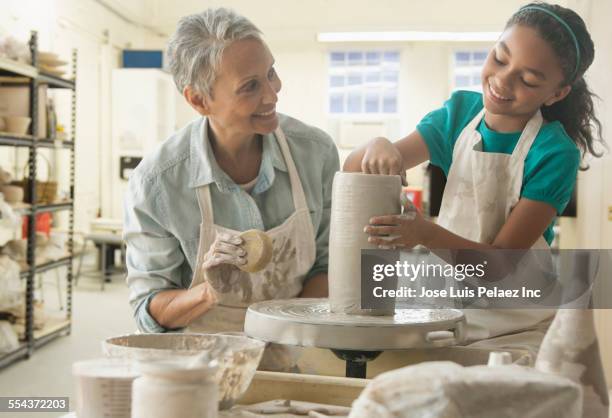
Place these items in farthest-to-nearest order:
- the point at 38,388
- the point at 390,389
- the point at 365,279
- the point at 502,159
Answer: the point at 38,388
the point at 502,159
the point at 365,279
the point at 390,389

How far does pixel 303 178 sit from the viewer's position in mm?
1981

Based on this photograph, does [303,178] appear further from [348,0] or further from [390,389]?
[348,0]

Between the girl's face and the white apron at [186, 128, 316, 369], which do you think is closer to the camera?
the girl's face

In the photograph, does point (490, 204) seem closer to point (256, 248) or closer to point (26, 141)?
point (256, 248)

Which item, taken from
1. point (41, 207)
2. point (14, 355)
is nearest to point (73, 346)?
point (14, 355)

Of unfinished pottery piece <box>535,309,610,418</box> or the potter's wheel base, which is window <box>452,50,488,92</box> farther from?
unfinished pottery piece <box>535,309,610,418</box>

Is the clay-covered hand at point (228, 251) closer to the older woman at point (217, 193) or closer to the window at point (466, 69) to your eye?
the older woman at point (217, 193)

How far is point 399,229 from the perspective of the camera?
1369 mm

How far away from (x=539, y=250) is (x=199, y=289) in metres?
0.84

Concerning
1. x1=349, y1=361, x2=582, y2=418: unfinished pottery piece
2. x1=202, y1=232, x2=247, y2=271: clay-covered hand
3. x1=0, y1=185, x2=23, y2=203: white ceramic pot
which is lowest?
x1=349, y1=361, x2=582, y2=418: unfinished pottery piece

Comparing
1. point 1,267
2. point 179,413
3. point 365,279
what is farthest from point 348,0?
point 179,413

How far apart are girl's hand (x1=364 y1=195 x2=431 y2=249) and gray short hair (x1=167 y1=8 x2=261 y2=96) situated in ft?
2.32

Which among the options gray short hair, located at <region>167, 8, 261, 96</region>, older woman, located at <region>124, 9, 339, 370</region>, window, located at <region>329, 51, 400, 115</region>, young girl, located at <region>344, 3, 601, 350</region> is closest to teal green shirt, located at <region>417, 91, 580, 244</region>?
young girl, located at <region>344, 3, 601, 350</region>

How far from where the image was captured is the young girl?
1.59 m
